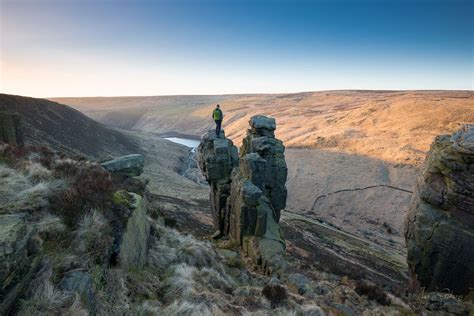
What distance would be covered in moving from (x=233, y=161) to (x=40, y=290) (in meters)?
21.0

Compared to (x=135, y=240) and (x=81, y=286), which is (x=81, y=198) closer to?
(x=135, y=240)

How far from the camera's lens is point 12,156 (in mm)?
12453

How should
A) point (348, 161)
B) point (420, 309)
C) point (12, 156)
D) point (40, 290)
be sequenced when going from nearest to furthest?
point (40, 290)
point (12, 156)
point (420, 309)
point (348, 161)

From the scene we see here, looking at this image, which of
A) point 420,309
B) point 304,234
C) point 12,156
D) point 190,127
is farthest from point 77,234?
point 190,127

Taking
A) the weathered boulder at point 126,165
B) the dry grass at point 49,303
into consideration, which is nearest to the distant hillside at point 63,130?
the weathered boulder at point 126,165

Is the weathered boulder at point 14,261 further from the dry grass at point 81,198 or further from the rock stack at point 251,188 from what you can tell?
the rock stack at point 251,188

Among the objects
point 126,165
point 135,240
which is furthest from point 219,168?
point 135,240

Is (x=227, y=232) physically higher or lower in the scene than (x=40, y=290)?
lower

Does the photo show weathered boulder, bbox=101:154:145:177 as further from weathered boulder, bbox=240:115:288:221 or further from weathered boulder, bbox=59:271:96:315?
weathered boulder, bbox=59:271:96:315

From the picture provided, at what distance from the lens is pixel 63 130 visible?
6216 cm

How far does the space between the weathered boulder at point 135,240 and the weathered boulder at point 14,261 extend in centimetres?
274

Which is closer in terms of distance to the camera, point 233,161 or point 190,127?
point 233,161

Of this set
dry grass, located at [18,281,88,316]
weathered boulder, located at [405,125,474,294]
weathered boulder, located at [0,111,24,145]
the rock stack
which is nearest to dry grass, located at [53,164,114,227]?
dry grass, located at [18,281,88,316]

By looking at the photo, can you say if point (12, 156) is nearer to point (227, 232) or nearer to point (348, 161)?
point (227, 232)
